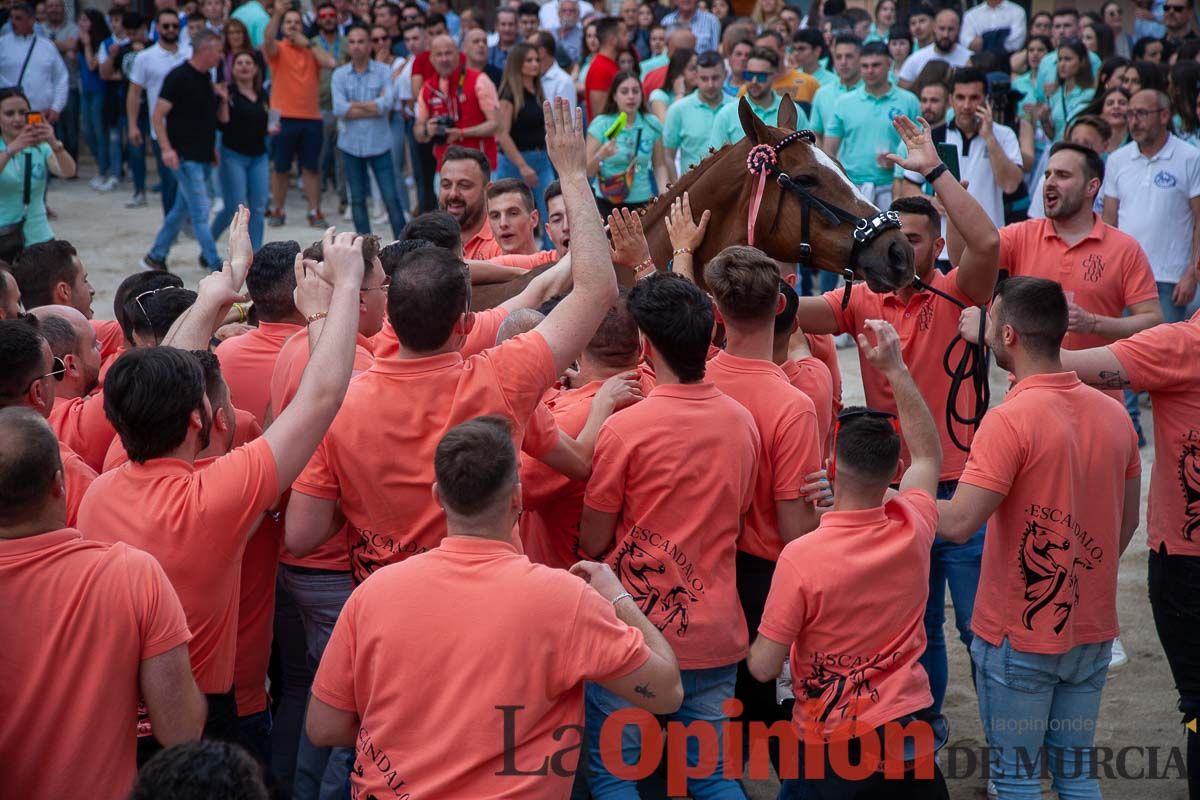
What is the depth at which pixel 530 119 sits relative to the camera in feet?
42.3

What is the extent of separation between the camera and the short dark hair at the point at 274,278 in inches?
193

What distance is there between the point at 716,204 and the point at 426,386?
9.10 feet

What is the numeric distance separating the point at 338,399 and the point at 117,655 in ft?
2.84

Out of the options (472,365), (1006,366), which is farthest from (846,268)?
(472,365)

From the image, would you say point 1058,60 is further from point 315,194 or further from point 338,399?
point 338,399

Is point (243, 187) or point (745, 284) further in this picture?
point (243, 187)

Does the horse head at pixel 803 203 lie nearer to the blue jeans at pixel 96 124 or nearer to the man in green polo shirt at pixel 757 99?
the man in green polo shirt at pixel 757 99

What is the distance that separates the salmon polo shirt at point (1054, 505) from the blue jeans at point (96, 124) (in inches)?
622

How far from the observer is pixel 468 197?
6.93m

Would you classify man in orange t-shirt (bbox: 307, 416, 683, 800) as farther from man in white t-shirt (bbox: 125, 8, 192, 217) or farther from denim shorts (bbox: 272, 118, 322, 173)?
denim shorts (bbox: 272, 118, 322, 173)

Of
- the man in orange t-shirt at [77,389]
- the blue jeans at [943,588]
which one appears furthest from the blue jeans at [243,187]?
the blue jeans at [943,588]

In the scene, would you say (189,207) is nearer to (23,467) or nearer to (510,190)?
(510,190)

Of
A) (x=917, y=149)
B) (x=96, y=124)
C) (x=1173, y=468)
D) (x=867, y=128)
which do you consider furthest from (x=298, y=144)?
(x=1173, y=468)

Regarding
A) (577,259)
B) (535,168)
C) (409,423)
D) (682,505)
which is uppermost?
(577,259)
